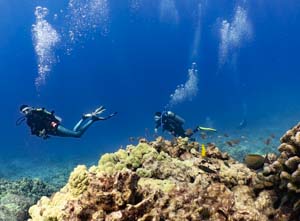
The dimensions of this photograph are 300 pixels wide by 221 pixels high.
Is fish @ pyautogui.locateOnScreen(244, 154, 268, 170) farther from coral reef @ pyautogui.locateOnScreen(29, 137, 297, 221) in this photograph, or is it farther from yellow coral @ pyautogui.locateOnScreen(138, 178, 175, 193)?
yellow coral @ pyautogui.locateOnScreen(138, 178, 175, 193)

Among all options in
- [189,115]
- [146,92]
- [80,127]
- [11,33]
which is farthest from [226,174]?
[11,33]

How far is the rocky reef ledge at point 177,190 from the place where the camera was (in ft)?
10.7

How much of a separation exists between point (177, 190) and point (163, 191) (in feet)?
0.54

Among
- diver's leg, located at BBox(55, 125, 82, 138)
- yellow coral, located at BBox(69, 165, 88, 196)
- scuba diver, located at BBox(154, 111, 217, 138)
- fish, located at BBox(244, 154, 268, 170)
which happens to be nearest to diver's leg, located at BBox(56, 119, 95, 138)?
diver's leg, located at BBox(55, 125, 82, 138)

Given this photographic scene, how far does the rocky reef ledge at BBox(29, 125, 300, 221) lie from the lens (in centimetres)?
327

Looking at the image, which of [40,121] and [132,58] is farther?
[132,58]

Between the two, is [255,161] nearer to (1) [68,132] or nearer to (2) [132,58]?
(1) [68,132]

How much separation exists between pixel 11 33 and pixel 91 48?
30.0 meters

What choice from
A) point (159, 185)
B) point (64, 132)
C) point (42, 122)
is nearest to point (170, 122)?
point (64, 132)

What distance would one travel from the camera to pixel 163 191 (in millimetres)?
4156

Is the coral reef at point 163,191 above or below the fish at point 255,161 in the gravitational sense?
below

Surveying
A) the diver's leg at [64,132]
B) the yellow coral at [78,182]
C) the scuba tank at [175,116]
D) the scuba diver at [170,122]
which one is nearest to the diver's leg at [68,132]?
the diver's leg at [64,132]

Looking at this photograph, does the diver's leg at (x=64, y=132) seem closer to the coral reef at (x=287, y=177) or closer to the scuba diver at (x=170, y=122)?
the scuba diver at (x=170, y=122)

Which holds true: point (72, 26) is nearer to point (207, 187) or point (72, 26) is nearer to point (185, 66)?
point (185, 66)
